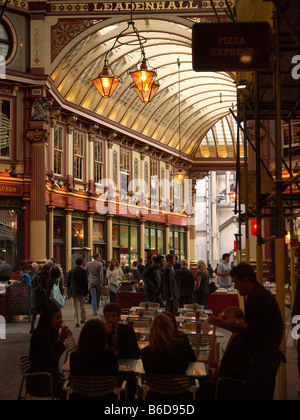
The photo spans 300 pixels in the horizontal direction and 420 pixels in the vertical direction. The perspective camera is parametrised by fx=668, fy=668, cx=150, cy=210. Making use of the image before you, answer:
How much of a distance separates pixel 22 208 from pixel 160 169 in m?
16.8

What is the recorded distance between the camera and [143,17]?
913 inches

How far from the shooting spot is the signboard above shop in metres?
6.81

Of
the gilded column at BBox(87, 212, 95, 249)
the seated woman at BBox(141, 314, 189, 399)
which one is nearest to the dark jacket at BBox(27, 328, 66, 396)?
the seated woman at BBox(141, 314, 189, 399)

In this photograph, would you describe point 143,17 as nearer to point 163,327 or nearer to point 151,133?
point 151,133

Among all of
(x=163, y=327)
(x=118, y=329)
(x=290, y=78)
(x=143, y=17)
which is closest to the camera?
(x=163, y=327)

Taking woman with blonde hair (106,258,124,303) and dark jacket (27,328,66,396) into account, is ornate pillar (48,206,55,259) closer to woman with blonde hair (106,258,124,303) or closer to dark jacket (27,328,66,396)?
woman with blonde hair (106,258,124,303)

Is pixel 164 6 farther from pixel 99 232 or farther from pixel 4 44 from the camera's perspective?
pixel 99 232

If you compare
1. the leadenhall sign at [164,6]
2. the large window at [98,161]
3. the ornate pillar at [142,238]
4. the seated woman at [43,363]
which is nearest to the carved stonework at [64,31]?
the leadenhall sign at [164,6]

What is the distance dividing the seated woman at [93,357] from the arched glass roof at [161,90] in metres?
18.2

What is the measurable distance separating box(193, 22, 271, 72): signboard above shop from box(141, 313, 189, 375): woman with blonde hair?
2.68 meters

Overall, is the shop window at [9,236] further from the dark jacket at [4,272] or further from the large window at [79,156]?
the large window at [79,156]

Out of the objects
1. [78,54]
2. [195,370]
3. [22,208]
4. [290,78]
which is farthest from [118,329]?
[78,54]

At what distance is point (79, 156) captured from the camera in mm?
29703

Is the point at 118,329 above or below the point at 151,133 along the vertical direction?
below
